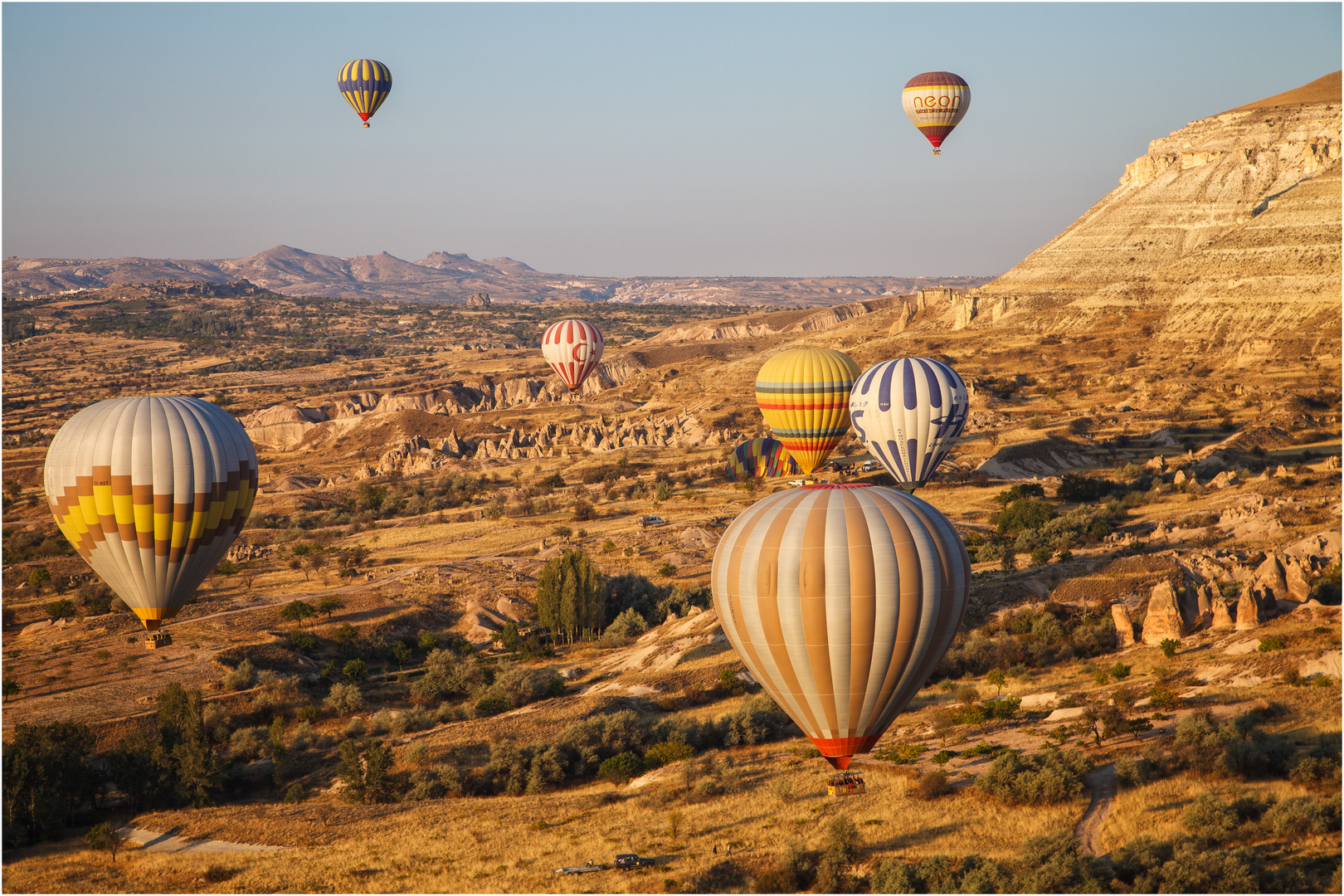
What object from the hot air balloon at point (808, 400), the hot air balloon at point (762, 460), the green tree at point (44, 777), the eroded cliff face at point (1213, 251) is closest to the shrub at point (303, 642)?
the green tree at point (44, 777)

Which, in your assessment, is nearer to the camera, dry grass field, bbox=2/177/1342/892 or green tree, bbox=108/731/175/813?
dry grass field, bbox=2/177/1342/892

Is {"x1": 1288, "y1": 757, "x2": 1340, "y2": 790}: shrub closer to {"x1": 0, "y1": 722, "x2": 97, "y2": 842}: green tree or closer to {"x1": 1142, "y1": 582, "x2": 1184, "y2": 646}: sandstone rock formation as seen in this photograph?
{"x1": 1142, "y1": 582, "x2": 1184, "y2": 646}: sandstone rock formation

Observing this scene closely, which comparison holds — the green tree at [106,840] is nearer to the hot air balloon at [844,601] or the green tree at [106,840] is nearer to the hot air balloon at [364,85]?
the hot air balloon at [844,601]

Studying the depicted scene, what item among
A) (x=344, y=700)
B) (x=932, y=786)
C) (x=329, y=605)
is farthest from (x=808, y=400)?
(x=932, y=786)

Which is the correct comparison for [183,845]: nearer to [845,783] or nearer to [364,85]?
[845,783]

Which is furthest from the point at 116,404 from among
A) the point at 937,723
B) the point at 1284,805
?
the point at 1284,805

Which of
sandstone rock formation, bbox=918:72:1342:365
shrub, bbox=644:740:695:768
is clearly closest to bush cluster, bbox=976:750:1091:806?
shrub, bbox=644:740:695:768

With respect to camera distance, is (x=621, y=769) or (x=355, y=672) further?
(x=355, y=672)
